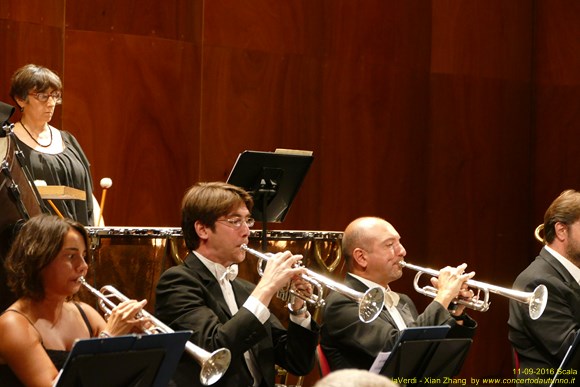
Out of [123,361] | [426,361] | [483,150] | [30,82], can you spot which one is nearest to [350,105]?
[483,150]

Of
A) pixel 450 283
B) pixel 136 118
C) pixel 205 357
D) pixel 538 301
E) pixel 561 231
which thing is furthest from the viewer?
pixel 136 118

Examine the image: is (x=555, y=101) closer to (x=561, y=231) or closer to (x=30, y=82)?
(x=561, y=231)

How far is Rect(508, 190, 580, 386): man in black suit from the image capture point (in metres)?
4.47

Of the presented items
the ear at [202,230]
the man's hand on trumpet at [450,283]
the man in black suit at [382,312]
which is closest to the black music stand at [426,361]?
the man in black suit at [382,312]

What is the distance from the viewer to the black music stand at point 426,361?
11.8 ft

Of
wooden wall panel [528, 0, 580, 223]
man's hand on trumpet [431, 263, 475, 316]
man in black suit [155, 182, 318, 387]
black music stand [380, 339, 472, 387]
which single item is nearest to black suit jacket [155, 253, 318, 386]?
man in black suit [155, 182, 318, 387]

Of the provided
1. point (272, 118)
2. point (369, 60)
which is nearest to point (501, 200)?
point (369, 60)

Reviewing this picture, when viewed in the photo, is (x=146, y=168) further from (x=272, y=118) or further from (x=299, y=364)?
(x=299, y=364)

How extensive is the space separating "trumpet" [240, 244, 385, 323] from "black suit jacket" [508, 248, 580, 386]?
32.5 inches

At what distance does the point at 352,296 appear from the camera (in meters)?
4.07

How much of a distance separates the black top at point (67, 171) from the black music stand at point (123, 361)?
2.16m

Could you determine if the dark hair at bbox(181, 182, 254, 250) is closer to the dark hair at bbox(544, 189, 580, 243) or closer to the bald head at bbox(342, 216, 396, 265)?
the bald head at bbox(342, 216, 396, 265)

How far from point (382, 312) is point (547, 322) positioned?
2.59ft

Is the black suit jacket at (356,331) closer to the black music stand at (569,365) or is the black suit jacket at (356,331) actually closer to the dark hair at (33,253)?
the black music stand at (569,365)
